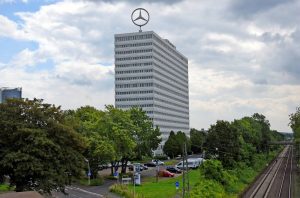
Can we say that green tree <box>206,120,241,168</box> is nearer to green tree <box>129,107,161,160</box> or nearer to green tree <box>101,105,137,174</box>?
green tree <box>129,107,161,160</box>

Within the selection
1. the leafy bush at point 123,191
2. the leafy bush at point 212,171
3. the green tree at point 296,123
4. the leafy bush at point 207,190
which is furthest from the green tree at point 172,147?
the leafy bush at point 207,190

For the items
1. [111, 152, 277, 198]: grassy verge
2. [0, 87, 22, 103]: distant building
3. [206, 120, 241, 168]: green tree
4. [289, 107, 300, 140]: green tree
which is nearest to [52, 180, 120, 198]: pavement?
[111, 152, 277, 198]: grassy verge

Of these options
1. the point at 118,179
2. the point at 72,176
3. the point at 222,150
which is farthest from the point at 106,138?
the point at 72,176

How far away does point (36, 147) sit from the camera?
4269cm

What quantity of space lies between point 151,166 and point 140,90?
83.2 meters

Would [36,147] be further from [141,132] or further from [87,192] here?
[141,132]

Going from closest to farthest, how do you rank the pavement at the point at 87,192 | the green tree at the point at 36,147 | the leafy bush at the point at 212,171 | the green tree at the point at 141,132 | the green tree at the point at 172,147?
the green tree at the point at 36,147 → the pavement at the point at 87,192 → the leafy bush at the point at 212,171 → the green tree at the point at 141,132 → the green tree at the point at 172,147

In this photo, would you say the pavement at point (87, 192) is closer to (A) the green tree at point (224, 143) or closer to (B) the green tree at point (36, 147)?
(B) the green tree at point (36, 147)

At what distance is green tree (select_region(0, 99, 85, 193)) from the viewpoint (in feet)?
138

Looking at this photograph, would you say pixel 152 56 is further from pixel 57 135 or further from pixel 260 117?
pixel 57 135

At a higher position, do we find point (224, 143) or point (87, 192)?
point (224, 143)

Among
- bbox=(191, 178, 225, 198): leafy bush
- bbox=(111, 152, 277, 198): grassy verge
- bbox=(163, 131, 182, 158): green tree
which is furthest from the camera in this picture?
bbox=(163, 131, 182, 158): green tree

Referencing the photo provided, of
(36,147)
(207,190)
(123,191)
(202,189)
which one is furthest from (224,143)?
(36,147)

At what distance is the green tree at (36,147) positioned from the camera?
42025 mm
